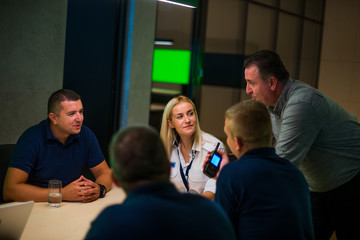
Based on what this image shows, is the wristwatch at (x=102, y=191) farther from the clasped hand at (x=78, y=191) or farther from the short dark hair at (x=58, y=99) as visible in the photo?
the short dark hair at (x=58, y=99)

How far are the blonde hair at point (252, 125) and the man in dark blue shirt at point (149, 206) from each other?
563mm

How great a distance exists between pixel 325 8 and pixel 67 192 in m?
8.40

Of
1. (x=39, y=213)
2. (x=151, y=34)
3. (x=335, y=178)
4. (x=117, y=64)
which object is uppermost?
(x=151, y=34)

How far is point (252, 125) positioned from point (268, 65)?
0.80 m

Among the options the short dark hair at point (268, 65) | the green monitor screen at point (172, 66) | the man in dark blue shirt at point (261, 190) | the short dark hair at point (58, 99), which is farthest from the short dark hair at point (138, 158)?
the green monitor screen at point (172, 66)

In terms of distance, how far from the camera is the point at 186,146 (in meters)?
3.08

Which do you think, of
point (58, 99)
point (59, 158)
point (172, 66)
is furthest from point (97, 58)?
point (59, 158)

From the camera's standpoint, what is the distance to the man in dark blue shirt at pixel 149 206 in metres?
1.11

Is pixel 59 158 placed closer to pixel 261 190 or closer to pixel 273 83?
pixel 273 83

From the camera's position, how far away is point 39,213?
89.6 inches

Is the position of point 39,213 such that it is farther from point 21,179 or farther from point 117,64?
point 117,64

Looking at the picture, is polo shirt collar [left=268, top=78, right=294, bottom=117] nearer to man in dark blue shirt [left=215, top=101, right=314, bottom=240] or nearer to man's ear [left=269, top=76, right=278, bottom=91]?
man's ear [left=269, top=76, right=278, bottom=91]

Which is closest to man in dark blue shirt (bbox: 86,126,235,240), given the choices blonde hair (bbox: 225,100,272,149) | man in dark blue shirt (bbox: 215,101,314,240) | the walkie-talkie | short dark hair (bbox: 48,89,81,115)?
man in dark blue shirt (bbox: 215,101,314,240)

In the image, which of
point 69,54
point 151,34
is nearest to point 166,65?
point 151,34
